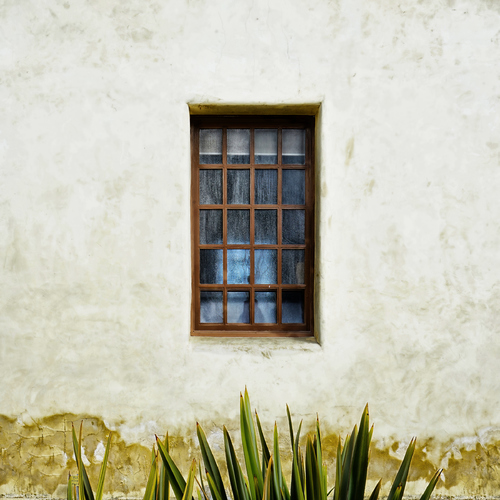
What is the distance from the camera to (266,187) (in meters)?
2.80

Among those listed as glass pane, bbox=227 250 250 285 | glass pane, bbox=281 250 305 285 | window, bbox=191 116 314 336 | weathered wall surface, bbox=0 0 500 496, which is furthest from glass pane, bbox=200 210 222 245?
glass pane, bbox=281 250 305 285

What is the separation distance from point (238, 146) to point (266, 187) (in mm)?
380

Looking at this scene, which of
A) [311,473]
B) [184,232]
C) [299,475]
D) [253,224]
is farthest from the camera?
[253,224]

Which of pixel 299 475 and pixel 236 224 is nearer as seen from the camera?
pixel 299 475

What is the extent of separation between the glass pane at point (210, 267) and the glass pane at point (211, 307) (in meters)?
0.10

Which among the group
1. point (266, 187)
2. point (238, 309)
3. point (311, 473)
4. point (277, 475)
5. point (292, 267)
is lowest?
point (277, 475)

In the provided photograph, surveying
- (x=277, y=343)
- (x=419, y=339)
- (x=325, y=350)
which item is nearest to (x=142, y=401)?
(x=277, y=343)

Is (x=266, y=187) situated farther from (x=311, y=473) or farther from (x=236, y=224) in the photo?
(x=311, y=473)

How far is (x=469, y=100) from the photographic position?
2.55m

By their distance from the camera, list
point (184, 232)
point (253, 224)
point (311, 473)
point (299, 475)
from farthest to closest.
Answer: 1. point (253, 224)
2. point (184, 232)
3. point (299, 475)
4. point (311, 473)

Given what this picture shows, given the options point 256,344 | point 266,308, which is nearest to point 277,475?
point 256,344

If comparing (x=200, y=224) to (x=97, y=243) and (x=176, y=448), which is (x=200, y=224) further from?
(x=176, y=448)

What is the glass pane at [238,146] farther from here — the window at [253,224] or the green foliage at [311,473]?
the green foliage at [311,473]

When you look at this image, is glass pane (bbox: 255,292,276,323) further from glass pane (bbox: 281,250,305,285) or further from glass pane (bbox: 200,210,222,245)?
glass pane (bbox: 200,210,222,245)
